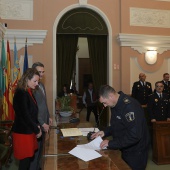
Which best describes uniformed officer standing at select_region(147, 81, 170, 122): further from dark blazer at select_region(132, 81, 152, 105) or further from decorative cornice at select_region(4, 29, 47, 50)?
decorative cornice at select_region(4, 29, 47, 50)

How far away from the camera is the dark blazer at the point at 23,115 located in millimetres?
2436

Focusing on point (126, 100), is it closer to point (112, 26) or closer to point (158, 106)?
point (158, 106)

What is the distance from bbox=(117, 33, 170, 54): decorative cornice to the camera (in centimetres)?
619

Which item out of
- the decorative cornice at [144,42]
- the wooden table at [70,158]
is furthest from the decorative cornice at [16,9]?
the wooden table at [70,158]

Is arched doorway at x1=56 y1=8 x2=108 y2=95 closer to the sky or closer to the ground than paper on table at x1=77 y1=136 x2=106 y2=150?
closer to the sky

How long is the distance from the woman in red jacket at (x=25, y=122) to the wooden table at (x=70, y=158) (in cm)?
29

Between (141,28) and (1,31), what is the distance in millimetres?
3766

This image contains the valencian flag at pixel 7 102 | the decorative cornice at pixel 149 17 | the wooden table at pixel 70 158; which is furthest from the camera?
the decorative cornice at pixel 149 17

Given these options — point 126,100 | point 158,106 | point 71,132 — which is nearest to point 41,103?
point 71,132

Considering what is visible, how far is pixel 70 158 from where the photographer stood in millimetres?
1813

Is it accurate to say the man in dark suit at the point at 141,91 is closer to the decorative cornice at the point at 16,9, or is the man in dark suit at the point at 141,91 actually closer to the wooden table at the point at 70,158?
the decorative cornice at the point at 16,9

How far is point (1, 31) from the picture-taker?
16.6ft

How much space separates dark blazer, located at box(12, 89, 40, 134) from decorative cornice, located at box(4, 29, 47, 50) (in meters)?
3.49

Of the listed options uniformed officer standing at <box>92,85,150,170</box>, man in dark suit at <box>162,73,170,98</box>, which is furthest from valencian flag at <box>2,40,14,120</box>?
man in dark suit at <box>162,73,170,98</box>
